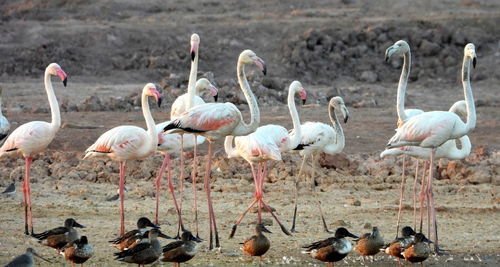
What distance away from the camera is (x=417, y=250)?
36.4 ft

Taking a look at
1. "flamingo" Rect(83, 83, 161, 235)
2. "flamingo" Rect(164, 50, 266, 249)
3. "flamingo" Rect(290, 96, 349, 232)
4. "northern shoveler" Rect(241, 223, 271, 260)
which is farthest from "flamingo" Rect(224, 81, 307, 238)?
"northern shoveler" Rect(241, 223, 271, 260)

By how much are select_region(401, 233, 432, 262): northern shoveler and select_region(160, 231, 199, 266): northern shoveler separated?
7.22 ft

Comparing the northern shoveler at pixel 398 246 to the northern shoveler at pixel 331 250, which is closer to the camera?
the northern shoveler at pixel 331 250

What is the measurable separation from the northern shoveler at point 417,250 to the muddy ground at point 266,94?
64 cm

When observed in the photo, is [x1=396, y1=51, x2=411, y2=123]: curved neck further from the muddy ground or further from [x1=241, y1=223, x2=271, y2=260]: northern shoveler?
[x1=241, y1=223, x2=271, y2=260]: northern shoveler

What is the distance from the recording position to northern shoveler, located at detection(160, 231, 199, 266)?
34.2ft

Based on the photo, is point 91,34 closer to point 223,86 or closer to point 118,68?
point 118,68

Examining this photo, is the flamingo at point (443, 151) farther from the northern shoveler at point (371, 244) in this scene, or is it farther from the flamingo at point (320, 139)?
the northern shoveler at point (371, 244)

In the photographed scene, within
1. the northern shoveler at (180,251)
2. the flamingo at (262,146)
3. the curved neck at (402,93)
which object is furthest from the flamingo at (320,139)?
the northern shoveler at (180,251)

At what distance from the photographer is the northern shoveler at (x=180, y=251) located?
10.4 metres

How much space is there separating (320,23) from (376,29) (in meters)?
2.27

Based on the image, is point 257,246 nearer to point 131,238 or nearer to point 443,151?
point 131,238

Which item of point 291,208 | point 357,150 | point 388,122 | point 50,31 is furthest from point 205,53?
point 291,208

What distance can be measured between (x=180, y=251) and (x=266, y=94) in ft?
47.9
